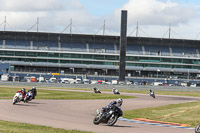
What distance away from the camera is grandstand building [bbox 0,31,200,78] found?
131 m

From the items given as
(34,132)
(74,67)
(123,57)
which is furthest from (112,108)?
(74,67)

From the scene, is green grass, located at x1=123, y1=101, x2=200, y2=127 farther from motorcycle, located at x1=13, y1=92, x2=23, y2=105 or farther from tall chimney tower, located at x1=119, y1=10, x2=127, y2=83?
tall chimney tower, located at x1=119, y1=10, x2=127, y2=83

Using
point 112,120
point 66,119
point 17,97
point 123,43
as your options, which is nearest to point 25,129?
point 112,120

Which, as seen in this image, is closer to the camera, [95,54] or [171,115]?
[171,115]

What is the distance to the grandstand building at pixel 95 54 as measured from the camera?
13088cm

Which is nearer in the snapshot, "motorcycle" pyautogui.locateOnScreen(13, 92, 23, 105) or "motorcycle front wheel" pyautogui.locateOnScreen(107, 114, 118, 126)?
"motorcycle front wheel" pyautogui.locateOnScreen(107, 114, 118, 126)

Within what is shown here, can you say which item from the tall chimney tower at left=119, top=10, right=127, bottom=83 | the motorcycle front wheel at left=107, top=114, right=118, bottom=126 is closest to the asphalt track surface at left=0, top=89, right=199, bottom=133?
the motorcycle front wheel at left=107, top=114, right=118, bottom=126

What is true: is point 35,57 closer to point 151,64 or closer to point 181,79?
point 151,64

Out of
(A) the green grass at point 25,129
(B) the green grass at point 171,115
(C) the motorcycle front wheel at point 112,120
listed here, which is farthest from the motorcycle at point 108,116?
(B) the green grass at point 171,115

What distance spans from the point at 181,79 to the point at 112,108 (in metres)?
111

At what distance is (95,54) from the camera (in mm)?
131750

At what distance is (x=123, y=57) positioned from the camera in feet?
359

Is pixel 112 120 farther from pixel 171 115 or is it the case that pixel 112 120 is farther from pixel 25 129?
pixel 171 115

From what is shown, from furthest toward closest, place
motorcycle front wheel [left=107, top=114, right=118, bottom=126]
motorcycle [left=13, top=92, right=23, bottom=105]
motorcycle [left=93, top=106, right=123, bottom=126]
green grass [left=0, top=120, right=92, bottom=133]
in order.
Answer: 1. motorcycle [left=13, top=92, right=23, bottom=105]
2. motorcycle front wheel [left=107, top=114, right=118, bottom=126]
3. motorcycle [left=93, top=106, right=123, bottom=126]
4. green grass [left=0, top=120, right=92, bottom=133]
